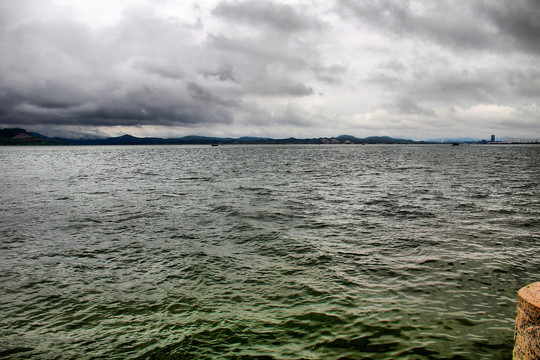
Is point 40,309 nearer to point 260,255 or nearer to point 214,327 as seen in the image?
point 214,327

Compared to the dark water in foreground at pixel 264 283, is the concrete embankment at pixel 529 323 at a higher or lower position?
higher

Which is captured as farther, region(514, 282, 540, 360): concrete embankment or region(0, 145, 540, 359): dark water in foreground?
region(0, 145, 540, 359): dark water in foreground

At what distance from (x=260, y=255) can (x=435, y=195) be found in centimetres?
2259

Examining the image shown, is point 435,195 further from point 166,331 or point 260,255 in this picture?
point 166,331

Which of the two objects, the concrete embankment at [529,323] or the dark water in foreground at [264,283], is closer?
the concrete embankment at [529,323]

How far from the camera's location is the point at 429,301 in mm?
8914

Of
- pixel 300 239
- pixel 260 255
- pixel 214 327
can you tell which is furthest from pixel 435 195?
pixel 214 327

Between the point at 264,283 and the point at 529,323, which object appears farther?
the point at 264,283

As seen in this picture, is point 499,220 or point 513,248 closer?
point 513,248

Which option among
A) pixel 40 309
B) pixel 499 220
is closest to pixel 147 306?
pixel 40 309

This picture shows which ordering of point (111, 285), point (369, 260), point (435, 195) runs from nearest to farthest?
point (111, 285), point (369, 260), point (435, 195)

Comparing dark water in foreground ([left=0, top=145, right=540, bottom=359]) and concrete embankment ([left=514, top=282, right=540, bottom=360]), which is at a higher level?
concrete embankment ([left=514, top=282, right=540, bottom=360])

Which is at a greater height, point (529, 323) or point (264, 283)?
point (529, 323)

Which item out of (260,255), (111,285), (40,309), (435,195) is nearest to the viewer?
(40,309)
